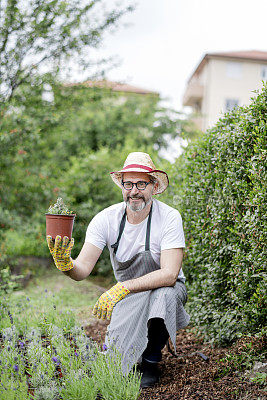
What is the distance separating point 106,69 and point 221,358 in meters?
5.20

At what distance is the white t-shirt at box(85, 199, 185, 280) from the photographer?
3.11 metres

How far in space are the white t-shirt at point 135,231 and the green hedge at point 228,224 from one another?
497 millimetres

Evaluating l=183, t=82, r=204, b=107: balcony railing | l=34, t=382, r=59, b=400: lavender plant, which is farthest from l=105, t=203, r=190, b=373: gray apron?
l=183, t=82, r=204, b=107: balcony railing

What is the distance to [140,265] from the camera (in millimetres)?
3131

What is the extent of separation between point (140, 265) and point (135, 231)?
A: 26 cm

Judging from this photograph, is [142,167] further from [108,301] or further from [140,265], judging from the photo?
[108,301]

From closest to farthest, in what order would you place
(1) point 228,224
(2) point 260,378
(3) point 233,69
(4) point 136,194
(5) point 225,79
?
(2) point 260,378, (4) point 136,194, (1) point 228,224, (5) point 225,79, (3) point 233,69

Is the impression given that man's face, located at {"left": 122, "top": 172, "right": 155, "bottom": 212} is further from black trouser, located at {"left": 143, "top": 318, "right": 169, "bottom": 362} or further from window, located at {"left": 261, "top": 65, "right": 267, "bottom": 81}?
window, located at {"left": 261, "top": 65, "right": 267, "bottom": 81}

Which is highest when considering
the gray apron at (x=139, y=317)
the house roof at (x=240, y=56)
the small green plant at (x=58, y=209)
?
the house roof at (x=240, y=56)

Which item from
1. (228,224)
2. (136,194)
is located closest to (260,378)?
(228,224)

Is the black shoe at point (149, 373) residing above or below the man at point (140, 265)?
below

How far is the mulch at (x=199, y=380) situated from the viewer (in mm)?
2539

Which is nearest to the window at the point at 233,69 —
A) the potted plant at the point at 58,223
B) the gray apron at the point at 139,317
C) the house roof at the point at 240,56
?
the house roof at the point at 240,56

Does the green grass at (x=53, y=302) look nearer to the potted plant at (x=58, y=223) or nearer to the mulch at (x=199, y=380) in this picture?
the mulch at (x=199, y=380)
